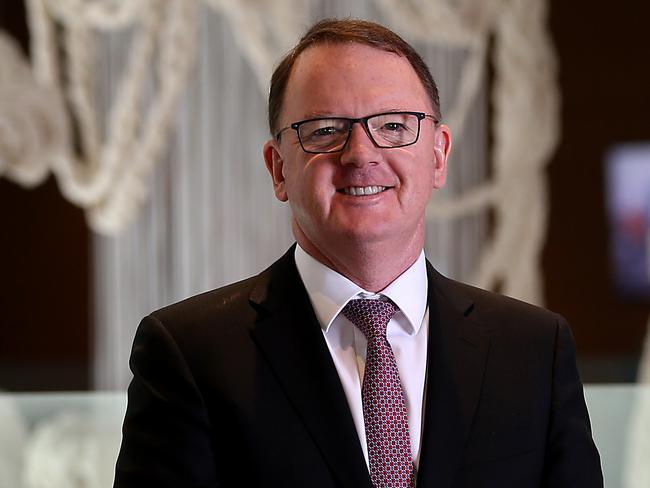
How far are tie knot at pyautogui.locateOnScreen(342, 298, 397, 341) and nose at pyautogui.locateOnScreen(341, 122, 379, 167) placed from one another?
0.58 feet

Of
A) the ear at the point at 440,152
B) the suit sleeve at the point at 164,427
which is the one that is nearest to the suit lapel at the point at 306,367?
the suit sleeve at the point at 164,427


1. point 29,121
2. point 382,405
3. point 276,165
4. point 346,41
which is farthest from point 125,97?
point 382,405

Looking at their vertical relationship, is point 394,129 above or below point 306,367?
above

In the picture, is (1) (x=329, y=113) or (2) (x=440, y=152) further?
(2) (x=440, y=152)

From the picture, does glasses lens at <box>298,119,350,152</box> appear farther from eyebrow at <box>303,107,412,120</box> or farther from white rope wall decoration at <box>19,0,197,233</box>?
white rope wall decoration at <box>19,0,197,233</box>

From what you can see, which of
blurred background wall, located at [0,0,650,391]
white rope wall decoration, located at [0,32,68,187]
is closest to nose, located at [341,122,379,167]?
white rope wall decoration, located at [0,32,68,187]

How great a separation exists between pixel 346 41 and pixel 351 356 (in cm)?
38

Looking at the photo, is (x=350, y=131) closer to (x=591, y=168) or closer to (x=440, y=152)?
(x=440, y=152)

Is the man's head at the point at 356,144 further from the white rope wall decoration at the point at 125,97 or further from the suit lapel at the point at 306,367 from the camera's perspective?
the white rope wall decoration at the point at 125,97

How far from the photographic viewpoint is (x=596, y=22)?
6254 mm

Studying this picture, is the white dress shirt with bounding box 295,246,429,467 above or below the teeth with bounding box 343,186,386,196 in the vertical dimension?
below

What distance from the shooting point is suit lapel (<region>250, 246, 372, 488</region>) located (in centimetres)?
129

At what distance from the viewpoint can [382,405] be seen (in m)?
1.33

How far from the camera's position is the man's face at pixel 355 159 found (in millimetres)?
1316
